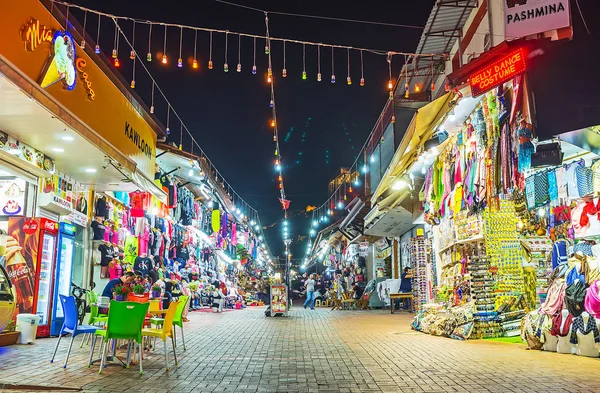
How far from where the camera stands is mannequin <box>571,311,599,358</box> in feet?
25.8

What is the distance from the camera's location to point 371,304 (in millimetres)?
26078

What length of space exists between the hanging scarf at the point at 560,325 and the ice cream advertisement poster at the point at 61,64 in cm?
918

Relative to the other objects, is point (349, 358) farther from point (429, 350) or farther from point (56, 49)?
point (56, 49)

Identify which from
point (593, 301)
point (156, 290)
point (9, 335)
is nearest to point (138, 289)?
point (9, 335)

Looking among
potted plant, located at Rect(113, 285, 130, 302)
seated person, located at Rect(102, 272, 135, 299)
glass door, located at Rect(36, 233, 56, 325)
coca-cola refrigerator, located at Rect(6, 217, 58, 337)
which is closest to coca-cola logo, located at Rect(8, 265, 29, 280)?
coca-cola refrigerator, located at Rect(6, 217, 58, 337)

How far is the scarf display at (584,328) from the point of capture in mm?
7867

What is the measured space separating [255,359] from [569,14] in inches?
275

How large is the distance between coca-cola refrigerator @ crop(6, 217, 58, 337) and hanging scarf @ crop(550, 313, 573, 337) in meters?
9.33

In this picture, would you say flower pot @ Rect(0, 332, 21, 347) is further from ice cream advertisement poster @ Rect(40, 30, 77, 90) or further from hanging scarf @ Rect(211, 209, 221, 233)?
hanging scarf @ Rect(211, 209, 221, 233)

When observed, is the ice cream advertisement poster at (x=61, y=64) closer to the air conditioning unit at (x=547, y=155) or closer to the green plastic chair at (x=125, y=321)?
the green plastic chair at (x=125, y=321)

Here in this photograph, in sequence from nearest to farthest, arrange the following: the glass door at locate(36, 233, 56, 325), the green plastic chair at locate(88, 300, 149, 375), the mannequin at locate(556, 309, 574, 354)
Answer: the green plastic chair at locate(88, 300, 149, 375), the mannequin at locate(556, 309, 574, 354), the glass door at locate(36, 233, 56, 325)

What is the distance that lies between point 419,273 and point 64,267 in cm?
1087

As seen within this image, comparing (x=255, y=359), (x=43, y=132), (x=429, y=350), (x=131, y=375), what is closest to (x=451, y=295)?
(x=429, y=350)

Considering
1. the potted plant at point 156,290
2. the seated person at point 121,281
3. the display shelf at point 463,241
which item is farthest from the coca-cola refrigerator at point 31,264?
the display shelf at point 463,241
